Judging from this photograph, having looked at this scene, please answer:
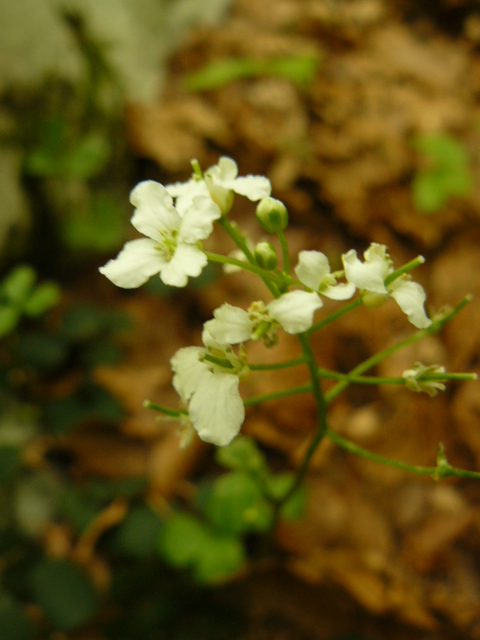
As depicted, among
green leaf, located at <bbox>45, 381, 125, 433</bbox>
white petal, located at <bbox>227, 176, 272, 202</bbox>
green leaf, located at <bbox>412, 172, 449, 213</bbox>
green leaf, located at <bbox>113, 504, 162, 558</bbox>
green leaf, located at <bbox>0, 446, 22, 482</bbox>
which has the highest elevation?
white petal, located at <bbox>227, 176, 272, 202</bbox>

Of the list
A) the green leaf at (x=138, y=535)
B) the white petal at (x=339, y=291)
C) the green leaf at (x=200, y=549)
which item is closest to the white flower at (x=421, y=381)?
the white petal at (x=339, y=291)

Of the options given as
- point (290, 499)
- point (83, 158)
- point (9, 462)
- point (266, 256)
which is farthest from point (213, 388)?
point (83, 158)

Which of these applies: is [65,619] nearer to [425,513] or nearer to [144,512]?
[144,512]

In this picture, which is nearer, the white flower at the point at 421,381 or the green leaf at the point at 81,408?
the white flower at the point at 421,381

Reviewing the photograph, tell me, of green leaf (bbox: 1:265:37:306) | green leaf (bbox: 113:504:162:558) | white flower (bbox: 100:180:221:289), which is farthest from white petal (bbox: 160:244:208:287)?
green leaf (bbox: 113:504:162:558)

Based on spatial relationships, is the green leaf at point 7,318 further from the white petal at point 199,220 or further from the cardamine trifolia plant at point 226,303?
the white petal at point 199,220

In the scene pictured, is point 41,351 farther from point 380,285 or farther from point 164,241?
point 380,285

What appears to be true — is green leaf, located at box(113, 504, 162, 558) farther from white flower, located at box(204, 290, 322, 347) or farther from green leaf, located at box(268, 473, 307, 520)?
white flower, located at box(204, 290, 322, 347)
